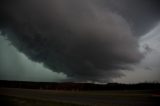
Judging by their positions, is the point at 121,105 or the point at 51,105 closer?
the point at 121,105

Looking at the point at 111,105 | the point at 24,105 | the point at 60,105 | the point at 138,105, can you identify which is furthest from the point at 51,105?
the point at 138,105

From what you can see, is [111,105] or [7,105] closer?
[111,105]

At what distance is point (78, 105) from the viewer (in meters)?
19.0

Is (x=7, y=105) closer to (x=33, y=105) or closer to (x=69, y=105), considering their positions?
(x=33, y=105)

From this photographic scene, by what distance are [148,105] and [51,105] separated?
7926mm

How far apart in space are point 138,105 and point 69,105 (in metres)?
5.63

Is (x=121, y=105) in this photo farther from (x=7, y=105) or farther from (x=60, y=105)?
(x=7, y=105)

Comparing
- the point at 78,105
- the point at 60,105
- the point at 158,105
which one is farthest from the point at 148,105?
the point at 60,105

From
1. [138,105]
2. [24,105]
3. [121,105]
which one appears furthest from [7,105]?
[138,105]

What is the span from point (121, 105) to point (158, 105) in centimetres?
278

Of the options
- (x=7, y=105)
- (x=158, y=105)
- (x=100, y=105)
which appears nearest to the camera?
(x=158, y=105)

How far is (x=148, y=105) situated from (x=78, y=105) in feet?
18.0

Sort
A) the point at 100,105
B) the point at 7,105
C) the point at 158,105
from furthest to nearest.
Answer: the point at 7,105 < the point at 100,105 < the point at 158,105

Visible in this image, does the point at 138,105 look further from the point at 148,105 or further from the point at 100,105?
the point at 100,105
